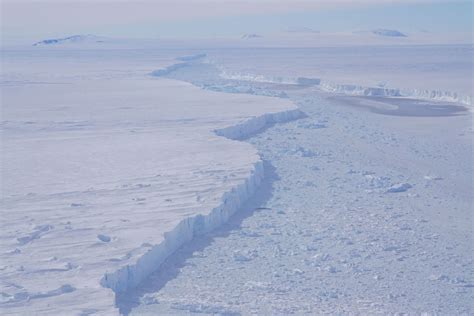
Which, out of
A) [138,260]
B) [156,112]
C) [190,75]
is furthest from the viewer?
[190,75]

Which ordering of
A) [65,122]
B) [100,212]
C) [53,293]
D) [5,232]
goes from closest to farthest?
[53,293] → [5,232] → [100,212] → [65,122]

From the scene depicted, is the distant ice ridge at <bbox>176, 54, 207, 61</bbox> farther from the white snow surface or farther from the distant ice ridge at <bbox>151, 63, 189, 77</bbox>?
the white snow surface

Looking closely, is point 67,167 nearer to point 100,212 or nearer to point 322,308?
point 100,212

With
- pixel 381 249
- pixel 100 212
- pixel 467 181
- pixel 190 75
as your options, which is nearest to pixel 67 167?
pixel 100 212

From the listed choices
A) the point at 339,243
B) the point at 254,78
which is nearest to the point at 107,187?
the point at 339,243

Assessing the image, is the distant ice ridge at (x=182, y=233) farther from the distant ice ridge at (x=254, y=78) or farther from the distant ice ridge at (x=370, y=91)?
the distant ice ridge at (x=254, y=78)

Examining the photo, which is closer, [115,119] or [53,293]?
[53,293]

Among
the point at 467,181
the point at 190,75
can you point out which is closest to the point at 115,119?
the point at 467,181
